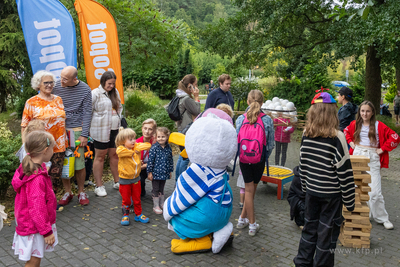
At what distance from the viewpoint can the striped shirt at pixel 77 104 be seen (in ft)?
17.3

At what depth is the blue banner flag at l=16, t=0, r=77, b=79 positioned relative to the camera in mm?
6234

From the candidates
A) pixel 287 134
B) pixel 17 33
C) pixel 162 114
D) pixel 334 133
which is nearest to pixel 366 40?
pixel 287 134

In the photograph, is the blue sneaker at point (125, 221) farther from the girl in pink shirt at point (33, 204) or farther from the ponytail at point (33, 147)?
the ponytail at point (33, 147)

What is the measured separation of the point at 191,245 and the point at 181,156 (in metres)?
1.59

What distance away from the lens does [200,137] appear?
3.75 metres

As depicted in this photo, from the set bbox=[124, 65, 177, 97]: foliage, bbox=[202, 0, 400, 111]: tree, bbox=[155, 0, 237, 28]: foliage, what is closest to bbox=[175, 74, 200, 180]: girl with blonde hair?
bbox=[202, 0, 400, 111]: tree

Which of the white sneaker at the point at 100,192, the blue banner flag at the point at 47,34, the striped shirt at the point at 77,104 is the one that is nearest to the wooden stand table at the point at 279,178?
the white sneaker at the point at 100,192

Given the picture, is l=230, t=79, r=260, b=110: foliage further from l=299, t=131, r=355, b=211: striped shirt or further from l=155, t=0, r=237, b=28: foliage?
l=155, t=0, r=237, b=28: foliage

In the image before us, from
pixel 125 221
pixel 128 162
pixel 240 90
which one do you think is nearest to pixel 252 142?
pixel 128 162

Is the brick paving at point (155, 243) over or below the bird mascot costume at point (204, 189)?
below

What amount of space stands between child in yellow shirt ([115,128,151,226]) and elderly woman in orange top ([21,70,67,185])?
89 centimetres

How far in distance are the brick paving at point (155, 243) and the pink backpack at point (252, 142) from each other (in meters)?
1.10

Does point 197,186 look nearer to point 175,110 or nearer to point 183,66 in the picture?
point 175,110

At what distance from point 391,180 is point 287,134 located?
8.37ft
